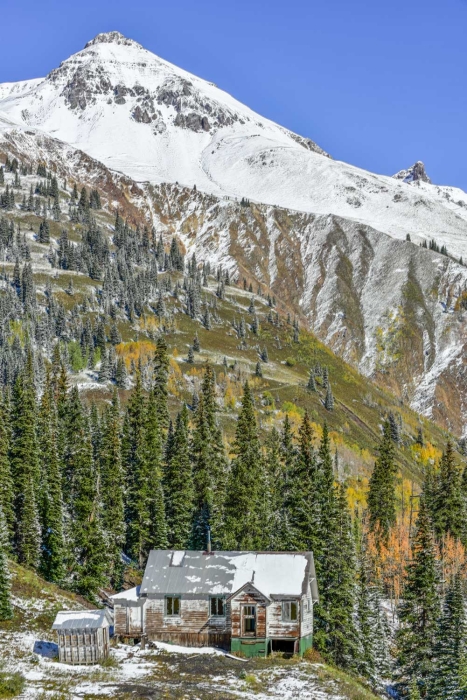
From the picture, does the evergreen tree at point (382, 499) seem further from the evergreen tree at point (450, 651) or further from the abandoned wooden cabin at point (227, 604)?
the abandoned wooden cabin at point (227, 604)

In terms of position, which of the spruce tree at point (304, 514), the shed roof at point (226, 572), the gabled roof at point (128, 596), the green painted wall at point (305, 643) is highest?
the spruce tree at point (304, 514)

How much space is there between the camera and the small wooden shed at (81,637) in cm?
4766

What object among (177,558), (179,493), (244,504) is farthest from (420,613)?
(179,493)

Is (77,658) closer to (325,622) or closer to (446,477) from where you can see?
(325,622)

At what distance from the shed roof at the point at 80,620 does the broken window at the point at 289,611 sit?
1331cm

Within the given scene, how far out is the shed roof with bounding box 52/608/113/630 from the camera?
4781 centimetres

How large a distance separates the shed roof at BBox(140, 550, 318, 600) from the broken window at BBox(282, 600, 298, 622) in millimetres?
804

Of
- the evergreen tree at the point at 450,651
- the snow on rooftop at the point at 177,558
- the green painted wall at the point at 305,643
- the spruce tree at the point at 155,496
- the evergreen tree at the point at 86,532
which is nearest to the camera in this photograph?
the green painted wall at the point at 305,643

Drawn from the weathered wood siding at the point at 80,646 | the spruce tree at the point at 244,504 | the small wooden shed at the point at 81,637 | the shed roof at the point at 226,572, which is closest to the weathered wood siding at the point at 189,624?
the shed roof at the point at 226,572

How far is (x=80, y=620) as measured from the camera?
48.7 metres

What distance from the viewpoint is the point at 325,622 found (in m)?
64.8

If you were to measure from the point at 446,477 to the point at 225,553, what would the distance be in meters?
50.6

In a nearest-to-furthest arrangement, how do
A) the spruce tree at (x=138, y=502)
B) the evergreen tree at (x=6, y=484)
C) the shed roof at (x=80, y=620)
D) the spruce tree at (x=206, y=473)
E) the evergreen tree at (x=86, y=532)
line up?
the shed roof at (x=80, y=620) < the evergreen tree at (x=86, y=532) < the evergreen tree at (x=6, y=484) < the spruce tree at (x=138, y=502) < the spruce tree at (x=206, y=473)

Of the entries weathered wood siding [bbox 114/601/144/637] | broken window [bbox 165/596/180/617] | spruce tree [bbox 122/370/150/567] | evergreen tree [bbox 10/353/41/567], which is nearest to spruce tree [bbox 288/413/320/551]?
broken window [bbox 165/596/180/617]
